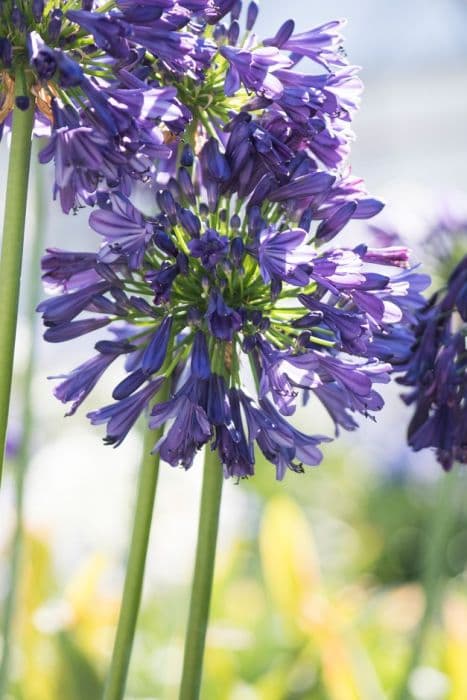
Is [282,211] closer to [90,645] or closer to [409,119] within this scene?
[90,645]

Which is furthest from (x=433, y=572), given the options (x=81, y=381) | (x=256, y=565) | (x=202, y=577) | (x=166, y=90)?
(x=256, y=565)

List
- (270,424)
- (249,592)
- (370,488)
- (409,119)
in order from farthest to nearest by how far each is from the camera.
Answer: (409,119), (370,488), (249,592), (270,424)

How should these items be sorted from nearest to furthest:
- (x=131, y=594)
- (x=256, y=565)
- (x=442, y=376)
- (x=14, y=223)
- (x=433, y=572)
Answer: (x=14, y=223)
(x=131, y=594)
(x=442, y=376)
(x=433, y=572)
(x=256, y=565)

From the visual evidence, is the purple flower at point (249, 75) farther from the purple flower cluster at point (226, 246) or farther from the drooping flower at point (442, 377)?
the drooping flower at point (442, 377)

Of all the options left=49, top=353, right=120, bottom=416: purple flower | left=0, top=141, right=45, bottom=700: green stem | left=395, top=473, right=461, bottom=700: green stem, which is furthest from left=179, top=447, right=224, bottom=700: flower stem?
left=395, top=473, right=461, bottom=700: green stem

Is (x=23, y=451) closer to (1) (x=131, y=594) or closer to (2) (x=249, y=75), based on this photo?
(1) (x=131, y=594)

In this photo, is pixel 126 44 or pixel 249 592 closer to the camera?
pixel 126 44

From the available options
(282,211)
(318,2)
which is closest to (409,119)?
(318,2)

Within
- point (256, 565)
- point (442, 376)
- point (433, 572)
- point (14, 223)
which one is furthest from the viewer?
point (256, 565)
